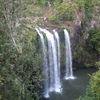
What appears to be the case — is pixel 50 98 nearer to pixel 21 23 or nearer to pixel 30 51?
pixel 30 51

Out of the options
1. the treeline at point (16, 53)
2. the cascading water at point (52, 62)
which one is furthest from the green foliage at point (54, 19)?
the treeline at point (16, 53)

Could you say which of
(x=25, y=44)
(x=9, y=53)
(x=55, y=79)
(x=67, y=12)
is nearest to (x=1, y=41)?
(x=9, y=53)

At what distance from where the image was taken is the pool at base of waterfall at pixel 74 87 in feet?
56.5

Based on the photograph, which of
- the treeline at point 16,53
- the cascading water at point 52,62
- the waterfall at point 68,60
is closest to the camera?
the treeline at point 16,53

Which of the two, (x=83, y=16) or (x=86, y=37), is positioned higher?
(x=83, y=16)

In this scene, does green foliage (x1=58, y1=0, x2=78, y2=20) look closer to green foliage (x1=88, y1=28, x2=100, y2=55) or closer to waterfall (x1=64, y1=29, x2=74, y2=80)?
waterfall (x1=64, y1=29, x2=74, y2=80)

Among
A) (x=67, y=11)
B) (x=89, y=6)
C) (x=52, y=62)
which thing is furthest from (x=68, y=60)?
(x=89, y=6)

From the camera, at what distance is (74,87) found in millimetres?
18953

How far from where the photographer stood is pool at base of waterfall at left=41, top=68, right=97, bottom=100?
17.2 meters

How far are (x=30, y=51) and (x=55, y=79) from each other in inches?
355

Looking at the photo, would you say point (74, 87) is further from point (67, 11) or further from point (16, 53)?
point (16, 53)

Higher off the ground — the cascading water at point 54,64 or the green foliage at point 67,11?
the green foliage at point 67,11

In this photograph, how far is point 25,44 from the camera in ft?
36.0

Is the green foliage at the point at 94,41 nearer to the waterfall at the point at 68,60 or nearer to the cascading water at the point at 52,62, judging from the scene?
the waterfall at the point at 68,60
